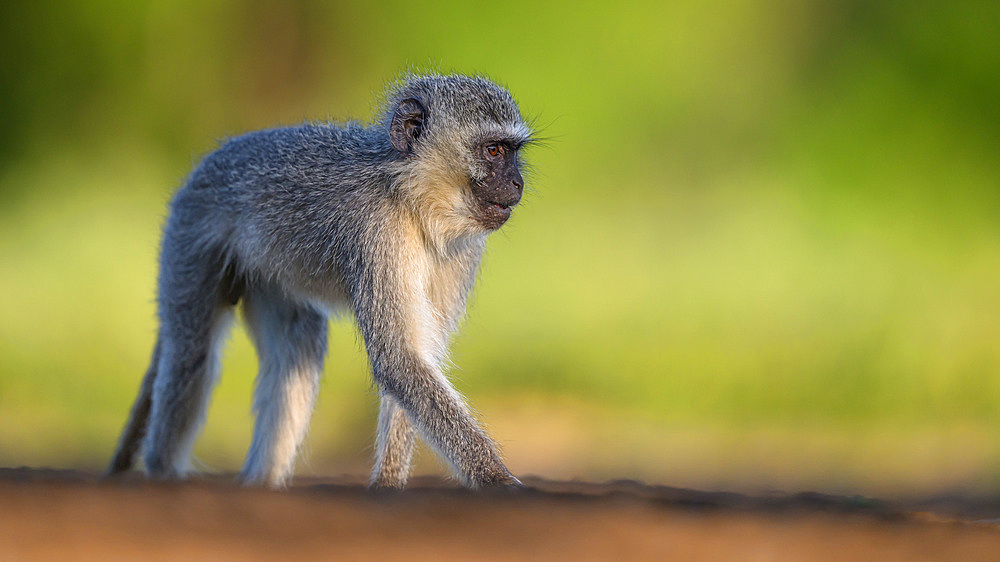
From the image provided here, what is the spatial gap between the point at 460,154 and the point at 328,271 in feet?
2.95

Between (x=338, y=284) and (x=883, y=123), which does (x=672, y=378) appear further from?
(x=338, y=284)

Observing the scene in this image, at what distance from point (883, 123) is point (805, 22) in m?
1.80

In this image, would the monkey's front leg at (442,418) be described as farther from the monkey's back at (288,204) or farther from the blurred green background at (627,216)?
the blurred green background at (627,216)

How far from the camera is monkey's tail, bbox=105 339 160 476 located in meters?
5.64

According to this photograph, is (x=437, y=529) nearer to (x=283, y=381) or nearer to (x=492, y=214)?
(x=492, y=214)

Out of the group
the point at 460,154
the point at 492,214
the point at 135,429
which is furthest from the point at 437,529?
the point at 135,429

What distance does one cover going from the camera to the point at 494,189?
179 inches

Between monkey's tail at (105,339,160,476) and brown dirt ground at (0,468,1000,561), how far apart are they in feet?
7.45

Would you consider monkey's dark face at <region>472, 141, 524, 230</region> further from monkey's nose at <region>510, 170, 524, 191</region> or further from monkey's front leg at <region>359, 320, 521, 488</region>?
monkey's front leg at <region>359, 320, 521, 488</region>

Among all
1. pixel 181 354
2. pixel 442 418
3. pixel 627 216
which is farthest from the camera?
pixel 627 216

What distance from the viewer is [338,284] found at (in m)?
4.93

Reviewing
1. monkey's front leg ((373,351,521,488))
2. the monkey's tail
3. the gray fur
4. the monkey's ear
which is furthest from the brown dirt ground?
the monkey's tail

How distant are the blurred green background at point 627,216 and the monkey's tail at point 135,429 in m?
3.61

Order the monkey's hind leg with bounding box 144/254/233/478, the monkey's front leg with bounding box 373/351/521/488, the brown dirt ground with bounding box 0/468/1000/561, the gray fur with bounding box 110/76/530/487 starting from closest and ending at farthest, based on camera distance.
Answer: the brown dirt ground with bounding box 0/468/1000/561
the monkey's front leg with bounding box 373/351/521/488
the gray fur with bounding box 110/76/530/487
the monkey's hind leg with bounding box 144/254/233/478
